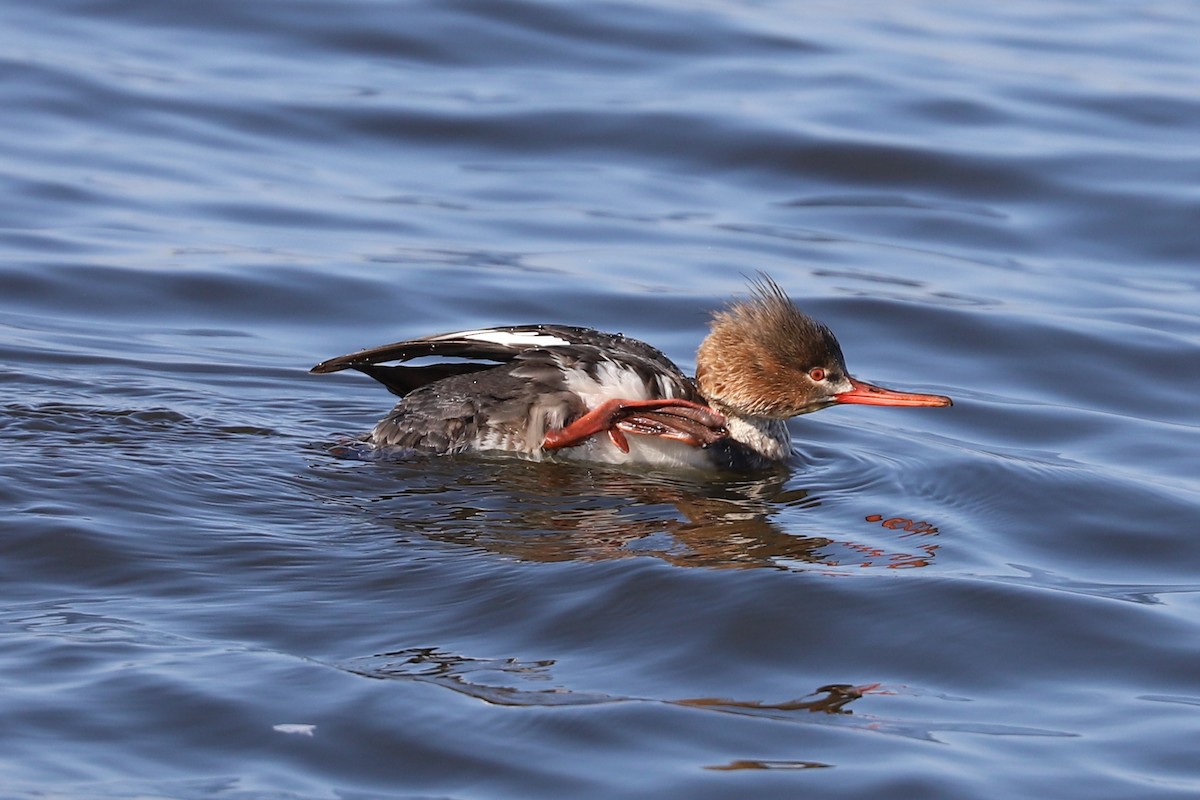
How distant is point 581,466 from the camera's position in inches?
286

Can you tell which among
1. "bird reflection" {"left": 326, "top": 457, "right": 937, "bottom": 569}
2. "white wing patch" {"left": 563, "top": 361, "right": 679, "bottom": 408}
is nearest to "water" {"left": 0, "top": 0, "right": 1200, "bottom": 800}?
"bird reflection" {"left": 326, "top": 457, "right": 937, "bottom": 569}

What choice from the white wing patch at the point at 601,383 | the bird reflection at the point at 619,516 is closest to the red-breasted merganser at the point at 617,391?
the white wing patch at the point at 601,383

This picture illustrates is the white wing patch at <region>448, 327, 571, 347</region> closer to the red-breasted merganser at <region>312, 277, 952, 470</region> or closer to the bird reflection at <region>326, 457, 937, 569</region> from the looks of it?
the red-breasted merganser at <region>312, 277, 952, 470</region>

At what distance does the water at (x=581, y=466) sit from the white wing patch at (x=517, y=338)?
0.49 meters

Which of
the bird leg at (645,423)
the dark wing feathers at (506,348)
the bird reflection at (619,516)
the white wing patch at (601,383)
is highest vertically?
the dark wing feathers at (506,348)

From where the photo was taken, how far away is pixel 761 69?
14.9 m

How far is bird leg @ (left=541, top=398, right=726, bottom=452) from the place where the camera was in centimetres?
700

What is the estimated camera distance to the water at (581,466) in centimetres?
477

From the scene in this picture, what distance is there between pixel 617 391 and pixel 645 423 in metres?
0.19

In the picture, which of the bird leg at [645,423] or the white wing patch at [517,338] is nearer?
the bird leg at [645,423]

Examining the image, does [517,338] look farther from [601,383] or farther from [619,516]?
[619,516]

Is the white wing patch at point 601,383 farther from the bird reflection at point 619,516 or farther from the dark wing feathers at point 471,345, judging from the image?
the bird reflection at point 619,516

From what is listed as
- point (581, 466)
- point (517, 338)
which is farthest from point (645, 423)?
point (517, 338)

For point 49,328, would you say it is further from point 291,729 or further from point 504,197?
point 291,729
